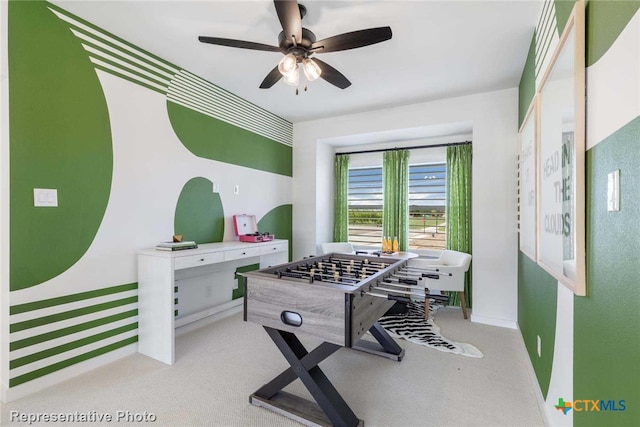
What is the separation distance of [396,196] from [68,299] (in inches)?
156

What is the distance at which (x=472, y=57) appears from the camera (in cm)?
284

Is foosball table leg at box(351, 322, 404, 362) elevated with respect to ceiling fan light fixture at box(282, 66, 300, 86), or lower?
lower

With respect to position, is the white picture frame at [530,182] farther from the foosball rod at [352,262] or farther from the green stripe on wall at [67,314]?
the green stripe on wall at [67,314]

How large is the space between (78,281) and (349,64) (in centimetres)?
301

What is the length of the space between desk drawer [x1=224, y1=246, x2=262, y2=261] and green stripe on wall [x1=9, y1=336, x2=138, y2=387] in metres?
1.06

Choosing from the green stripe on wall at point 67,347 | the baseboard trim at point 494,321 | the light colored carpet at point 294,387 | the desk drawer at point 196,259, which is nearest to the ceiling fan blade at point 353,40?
the desk drawer at point 196,259

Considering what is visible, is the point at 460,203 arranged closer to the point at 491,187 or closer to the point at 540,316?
the point at 491,187

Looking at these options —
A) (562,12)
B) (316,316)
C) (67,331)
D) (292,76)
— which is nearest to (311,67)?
(292,76)

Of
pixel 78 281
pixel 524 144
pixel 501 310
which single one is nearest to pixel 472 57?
pixel 524 144

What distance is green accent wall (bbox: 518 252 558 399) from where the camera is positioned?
1782mm

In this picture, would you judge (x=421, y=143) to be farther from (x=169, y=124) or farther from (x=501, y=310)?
(x=169, y=124)

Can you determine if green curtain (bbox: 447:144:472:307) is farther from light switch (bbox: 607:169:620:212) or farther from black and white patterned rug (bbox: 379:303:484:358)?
light switch (bbox: 607:169:620:212)

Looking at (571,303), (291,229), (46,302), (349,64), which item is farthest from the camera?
(291,229)

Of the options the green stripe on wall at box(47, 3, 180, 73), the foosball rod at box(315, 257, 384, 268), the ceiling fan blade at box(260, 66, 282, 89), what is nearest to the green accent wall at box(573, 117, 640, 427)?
the foosball rod at box(315, 257, 384, 268)
